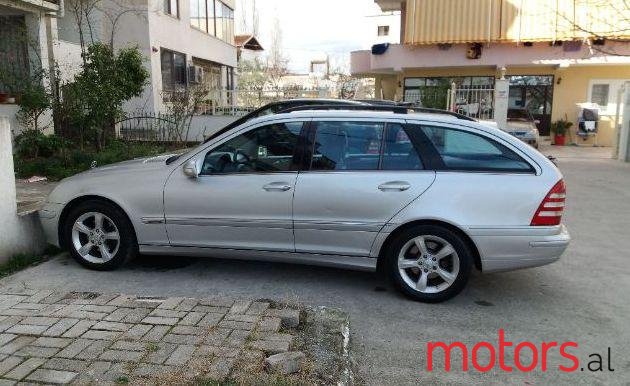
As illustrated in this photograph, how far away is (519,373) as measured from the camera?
3.33 m

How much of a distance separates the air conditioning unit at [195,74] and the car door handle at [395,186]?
18095 mm

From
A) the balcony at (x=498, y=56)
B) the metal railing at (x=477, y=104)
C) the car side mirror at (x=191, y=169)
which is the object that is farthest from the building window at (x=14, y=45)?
the balcony at (x=498, y=56)

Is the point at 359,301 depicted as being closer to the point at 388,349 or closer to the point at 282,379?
the point at 388,349

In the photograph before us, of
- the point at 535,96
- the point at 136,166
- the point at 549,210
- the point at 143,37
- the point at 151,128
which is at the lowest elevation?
the point at 549,210

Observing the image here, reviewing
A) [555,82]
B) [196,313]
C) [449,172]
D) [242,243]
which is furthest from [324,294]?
[555,82]

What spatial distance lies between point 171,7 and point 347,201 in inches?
681

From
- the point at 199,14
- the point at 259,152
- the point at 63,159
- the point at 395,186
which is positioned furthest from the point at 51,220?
the point at 199,14

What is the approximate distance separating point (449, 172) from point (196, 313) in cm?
239

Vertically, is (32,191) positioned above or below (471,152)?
below

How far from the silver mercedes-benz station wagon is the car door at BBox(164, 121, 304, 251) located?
0.03ft

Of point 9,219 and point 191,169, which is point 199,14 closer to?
point 9,219

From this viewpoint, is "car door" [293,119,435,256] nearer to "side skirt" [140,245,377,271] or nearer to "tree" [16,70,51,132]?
"side skirt" [140,245,377,271]

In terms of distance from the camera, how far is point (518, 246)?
4.21 meters

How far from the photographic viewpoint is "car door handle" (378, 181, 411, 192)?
Result: 14.1 feet
